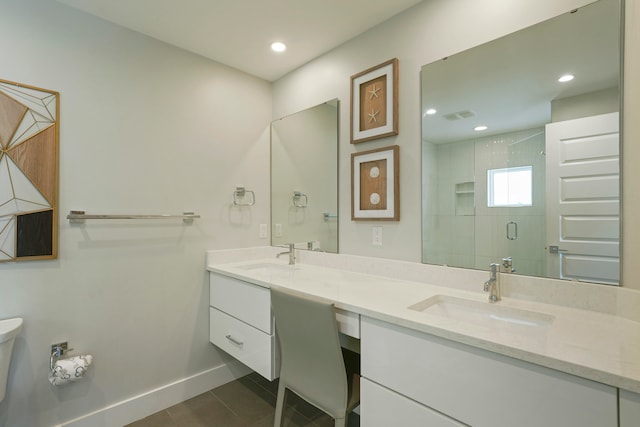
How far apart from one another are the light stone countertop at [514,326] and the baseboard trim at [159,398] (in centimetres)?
97

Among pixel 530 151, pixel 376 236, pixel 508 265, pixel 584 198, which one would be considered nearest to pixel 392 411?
pixel 508 265

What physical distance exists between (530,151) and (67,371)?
8.21 feet

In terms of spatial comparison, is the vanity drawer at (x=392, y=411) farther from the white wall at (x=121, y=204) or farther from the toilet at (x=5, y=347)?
the toilet at (x=5, y=347)

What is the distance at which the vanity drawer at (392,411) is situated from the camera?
1035mm

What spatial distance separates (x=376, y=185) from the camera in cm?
189

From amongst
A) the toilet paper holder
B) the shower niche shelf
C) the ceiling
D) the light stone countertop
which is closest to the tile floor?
the toilet paper holder


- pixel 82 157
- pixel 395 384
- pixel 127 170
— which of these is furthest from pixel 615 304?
pixel 82 157

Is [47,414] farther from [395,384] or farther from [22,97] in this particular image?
[395,384]

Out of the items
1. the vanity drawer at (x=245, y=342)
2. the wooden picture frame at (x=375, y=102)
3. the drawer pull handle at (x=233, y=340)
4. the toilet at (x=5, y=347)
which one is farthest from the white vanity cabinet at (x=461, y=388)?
the toilet at (x=5, y=347)

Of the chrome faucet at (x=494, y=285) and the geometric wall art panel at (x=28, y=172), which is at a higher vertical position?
the geometric wall art panel at (x=28, y=172)

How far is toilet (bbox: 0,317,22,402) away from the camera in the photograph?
1.37 m

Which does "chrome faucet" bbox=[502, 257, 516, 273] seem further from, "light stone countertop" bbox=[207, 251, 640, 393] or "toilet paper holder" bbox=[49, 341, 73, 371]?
"toilet paper holder" bbox=[49, 341, 73, 371]

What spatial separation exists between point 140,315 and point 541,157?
2384mm

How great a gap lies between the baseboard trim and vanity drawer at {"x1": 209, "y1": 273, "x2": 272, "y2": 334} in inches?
21.3
